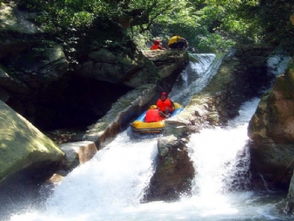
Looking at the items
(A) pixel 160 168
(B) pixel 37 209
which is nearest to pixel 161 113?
(A) pixel 160 168

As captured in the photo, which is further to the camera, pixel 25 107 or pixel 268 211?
pixel 25 107

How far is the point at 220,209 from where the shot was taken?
7.84 metres

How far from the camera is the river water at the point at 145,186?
7.81 metres

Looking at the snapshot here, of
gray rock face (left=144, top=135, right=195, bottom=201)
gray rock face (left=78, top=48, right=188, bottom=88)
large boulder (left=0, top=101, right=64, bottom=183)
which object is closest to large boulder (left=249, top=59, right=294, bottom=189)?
gray rock face (left=144, top=135, right=195, bottom=201)

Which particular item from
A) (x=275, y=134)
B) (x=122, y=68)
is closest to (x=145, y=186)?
(x=275, y=134)

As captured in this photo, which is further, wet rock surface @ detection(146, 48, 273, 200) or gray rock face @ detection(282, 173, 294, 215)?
wet rock surface @ detection(146, 48, 273, 200)

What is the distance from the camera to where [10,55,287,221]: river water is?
7812 millimetres

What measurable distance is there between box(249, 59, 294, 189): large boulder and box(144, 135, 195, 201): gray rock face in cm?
139

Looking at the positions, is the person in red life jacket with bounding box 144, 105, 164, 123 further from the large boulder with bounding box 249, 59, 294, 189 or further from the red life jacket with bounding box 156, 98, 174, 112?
the large boulder with bounding box 249, 59, 294, 189

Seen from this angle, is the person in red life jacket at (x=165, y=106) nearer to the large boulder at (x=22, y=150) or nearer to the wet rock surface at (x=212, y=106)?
the wet rock surface at (x=212, y=106)

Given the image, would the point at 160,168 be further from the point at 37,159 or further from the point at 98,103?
the point at 98,103

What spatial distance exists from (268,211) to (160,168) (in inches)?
91.5

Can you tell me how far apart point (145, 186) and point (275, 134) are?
271 cm

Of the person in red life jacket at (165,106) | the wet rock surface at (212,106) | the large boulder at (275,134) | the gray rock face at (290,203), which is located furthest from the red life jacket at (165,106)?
the gray rock face at (290,203)
